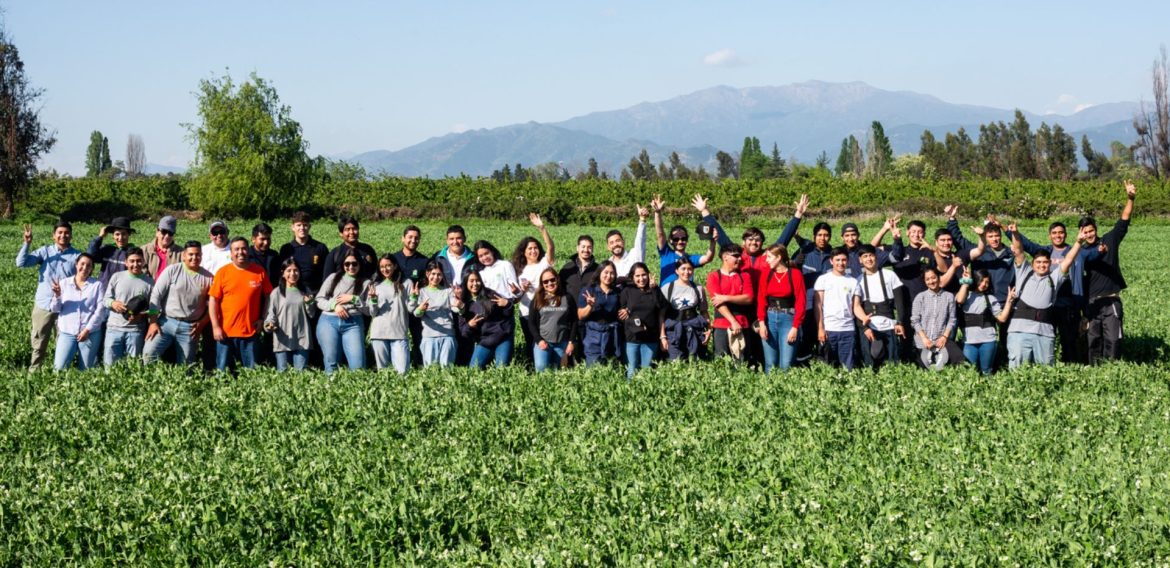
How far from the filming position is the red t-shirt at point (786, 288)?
1314 cm

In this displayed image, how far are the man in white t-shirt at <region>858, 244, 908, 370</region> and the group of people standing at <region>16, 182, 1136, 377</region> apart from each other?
19 mm

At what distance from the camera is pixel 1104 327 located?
14.0 m

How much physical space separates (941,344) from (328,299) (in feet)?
26.3

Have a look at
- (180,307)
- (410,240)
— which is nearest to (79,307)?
(180,307)

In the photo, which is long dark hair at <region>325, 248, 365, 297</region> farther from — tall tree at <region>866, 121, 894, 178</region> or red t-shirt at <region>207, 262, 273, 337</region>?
tall tree at <region>866, 121, 894, 178</region>

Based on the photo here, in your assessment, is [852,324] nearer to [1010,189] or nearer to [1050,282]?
[1050,282]

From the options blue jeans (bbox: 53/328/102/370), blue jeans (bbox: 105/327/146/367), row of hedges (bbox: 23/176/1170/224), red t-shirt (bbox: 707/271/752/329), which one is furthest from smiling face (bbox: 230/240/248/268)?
row of hedges (bbox: 23/176/1170/224)

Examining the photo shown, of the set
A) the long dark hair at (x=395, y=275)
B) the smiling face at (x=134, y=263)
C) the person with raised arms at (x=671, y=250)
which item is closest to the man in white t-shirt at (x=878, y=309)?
the person with raised arms at (x=671, y=250)

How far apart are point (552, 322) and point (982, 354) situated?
18.9 ft

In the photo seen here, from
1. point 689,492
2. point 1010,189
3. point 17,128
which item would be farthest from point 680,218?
point 689,492

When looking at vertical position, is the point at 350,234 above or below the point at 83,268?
above

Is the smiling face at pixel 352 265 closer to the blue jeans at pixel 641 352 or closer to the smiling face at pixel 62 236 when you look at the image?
the blue jeans at pixel 641 352

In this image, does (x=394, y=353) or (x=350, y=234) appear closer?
(x=394, y=353)

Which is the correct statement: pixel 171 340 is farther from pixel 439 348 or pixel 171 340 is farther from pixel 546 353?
pixel 546 353
